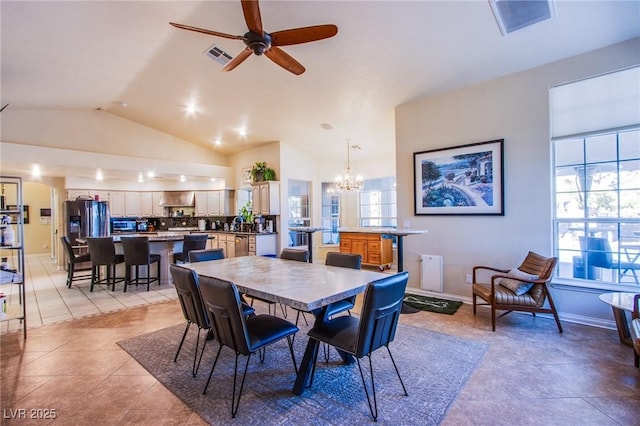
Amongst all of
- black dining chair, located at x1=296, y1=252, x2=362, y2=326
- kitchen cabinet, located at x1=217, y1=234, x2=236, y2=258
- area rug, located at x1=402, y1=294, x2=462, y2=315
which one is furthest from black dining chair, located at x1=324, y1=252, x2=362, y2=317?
kitchen cabinet, located at x1=217, y1=234, x2=236, y2=258

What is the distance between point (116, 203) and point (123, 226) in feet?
2.12

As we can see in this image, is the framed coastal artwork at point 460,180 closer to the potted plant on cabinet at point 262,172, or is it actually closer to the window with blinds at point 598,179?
the window with blinds at point 598,179

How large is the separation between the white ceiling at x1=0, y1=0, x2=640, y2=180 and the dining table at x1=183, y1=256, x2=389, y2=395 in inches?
102

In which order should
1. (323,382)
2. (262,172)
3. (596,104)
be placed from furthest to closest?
(262,172), (596,104), (323,382)

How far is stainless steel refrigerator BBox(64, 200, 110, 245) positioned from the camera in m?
6.88

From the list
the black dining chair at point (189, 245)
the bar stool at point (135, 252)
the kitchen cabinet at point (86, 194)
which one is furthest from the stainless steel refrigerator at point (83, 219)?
the black dining chair at point (189, 245)

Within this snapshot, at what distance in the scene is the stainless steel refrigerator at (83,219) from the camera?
22.6 feet

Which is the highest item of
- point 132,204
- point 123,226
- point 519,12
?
point 519,12

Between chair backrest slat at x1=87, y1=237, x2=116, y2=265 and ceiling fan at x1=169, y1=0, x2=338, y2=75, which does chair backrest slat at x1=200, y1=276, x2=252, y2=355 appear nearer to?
ceiling fan at x1=169, y1=0, x2=338, y2=75

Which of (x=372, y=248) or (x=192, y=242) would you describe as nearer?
(x=192, y=242)

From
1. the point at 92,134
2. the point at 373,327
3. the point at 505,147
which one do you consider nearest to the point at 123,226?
the point at 92,134

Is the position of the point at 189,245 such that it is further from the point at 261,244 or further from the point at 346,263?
the point at 346,263

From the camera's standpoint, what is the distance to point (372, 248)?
6.77 meters

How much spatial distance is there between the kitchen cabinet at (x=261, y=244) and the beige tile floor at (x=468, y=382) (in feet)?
9.93
